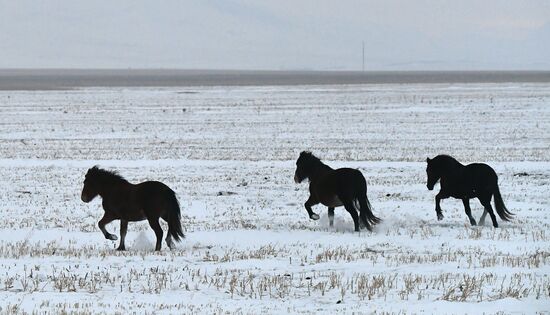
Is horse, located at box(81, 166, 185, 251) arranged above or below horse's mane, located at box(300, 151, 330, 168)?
below

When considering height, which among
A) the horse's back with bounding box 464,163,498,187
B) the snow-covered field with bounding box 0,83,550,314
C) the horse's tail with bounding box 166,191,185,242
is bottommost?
the snow-covered field with bounding box 0,83,550,314

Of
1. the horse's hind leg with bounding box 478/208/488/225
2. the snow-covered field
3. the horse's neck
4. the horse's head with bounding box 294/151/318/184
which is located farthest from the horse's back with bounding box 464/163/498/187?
the horse's neck

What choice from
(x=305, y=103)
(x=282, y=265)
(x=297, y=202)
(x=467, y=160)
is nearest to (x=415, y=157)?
(x=467, y=160)

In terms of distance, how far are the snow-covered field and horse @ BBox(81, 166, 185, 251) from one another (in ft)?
1.22

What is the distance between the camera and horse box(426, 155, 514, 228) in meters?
13.5

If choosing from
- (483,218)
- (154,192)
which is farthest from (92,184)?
(483,218)

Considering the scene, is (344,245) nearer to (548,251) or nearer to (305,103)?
(548,251)

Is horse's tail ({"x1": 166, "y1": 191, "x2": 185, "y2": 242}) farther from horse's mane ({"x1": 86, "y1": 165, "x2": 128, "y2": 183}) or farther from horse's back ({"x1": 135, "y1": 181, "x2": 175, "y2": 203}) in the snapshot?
horse's mane ({"x1": 86, "y1": 165, "x2": 128, "y2": 183})

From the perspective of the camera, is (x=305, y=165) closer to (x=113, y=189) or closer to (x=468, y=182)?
(x=468, y=182)

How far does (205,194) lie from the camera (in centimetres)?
1812

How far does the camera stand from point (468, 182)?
44.5 ft

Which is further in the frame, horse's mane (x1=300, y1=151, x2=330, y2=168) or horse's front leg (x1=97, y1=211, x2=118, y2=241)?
horse's mane (x1=300, y1=151, x2=330, y2=168)

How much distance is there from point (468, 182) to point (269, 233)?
10.2 ft

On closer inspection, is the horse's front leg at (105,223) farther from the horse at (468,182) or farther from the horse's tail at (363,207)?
the horse at (468,182)
